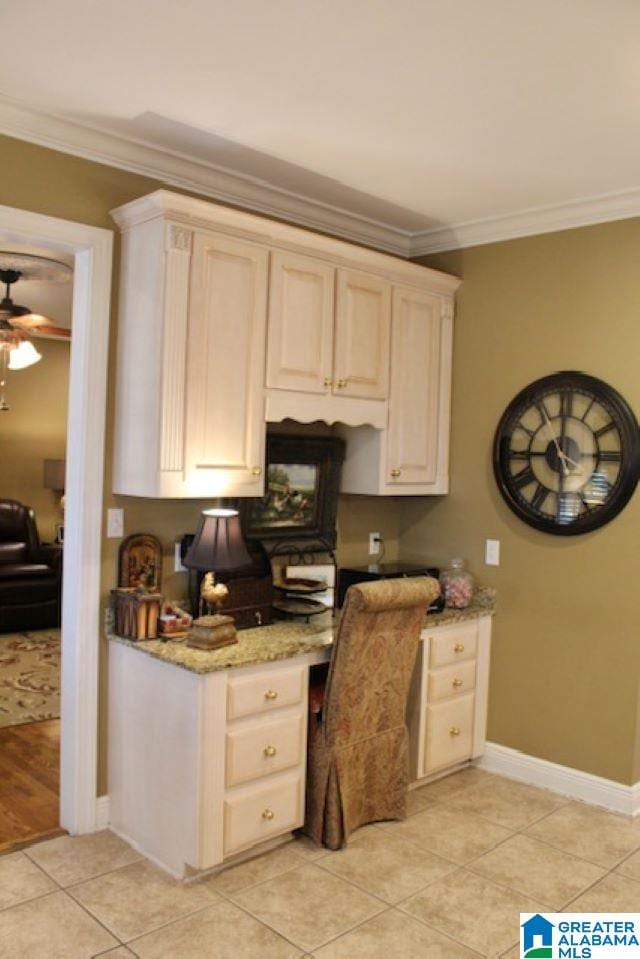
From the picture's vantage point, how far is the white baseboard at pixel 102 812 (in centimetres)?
319

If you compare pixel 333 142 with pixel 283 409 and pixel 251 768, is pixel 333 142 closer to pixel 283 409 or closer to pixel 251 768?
pixel 283 409

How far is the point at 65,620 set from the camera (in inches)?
125

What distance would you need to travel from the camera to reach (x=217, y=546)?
300cm

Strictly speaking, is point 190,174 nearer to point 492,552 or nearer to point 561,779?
point 492,552

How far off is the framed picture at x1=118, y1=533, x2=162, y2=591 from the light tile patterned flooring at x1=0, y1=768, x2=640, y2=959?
3.25 ft

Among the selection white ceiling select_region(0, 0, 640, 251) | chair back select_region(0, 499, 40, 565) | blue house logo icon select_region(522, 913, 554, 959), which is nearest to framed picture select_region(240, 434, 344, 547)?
white ceiling select_region(0, 0, 640, 251)

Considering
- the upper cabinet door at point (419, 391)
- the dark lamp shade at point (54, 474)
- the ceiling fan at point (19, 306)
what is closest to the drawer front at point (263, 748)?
the upper cabinet door at point (419, 391)

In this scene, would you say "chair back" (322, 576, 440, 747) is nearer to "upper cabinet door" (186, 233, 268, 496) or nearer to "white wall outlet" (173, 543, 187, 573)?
"upper cabinet door" (186, 233, 268, 496)

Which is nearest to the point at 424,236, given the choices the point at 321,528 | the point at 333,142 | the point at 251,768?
the point at 333,142

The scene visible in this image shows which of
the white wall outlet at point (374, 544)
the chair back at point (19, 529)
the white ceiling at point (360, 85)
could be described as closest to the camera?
the white ceiling at point (360, 85)

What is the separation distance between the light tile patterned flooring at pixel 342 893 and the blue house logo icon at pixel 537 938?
35 mm

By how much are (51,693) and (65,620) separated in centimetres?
212

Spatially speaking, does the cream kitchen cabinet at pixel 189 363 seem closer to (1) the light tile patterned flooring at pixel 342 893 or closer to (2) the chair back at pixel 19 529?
(1) the light tile patterned flooring at pixel 342 893

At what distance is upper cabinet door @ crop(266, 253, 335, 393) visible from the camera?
3.29 meters
